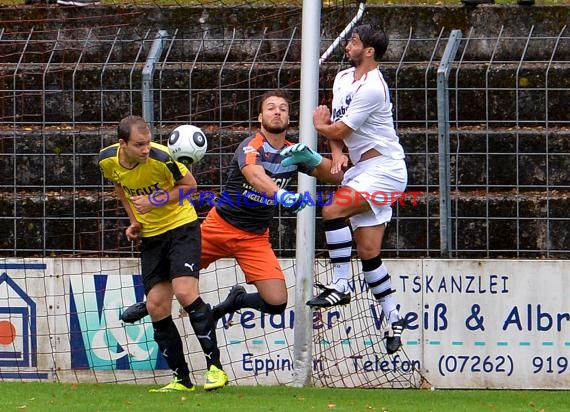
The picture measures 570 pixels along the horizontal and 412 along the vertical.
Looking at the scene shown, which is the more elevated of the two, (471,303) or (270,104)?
(270,104)

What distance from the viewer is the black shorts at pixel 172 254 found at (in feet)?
32.2

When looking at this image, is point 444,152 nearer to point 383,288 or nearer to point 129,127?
point 383,288

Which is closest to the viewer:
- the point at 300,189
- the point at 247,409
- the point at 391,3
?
the point at 247,409

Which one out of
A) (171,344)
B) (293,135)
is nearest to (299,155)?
(171,344)

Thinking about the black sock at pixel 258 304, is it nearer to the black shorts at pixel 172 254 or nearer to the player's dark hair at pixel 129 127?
the black shorts at pixel 172 254

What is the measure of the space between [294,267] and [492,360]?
6.59 ft

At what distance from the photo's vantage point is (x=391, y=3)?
612 inches

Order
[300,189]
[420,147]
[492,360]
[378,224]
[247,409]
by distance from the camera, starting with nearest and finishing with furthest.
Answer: [247,409]
[378,224]
[300,189]
[492,360]
[420,147]

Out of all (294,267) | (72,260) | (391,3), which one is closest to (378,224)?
(294,267)

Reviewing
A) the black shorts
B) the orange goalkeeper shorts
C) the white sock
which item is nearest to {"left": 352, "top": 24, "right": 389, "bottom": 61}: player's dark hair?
the white sock

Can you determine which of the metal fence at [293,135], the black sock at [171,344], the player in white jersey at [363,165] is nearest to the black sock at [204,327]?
the black sock at [171,344]

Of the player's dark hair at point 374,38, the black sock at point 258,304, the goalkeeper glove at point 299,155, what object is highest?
the player's dark hair at point 374,38

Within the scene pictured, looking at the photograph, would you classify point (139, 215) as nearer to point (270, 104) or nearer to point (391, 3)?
point (270, 104)

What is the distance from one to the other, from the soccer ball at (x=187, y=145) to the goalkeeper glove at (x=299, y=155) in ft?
2.20
